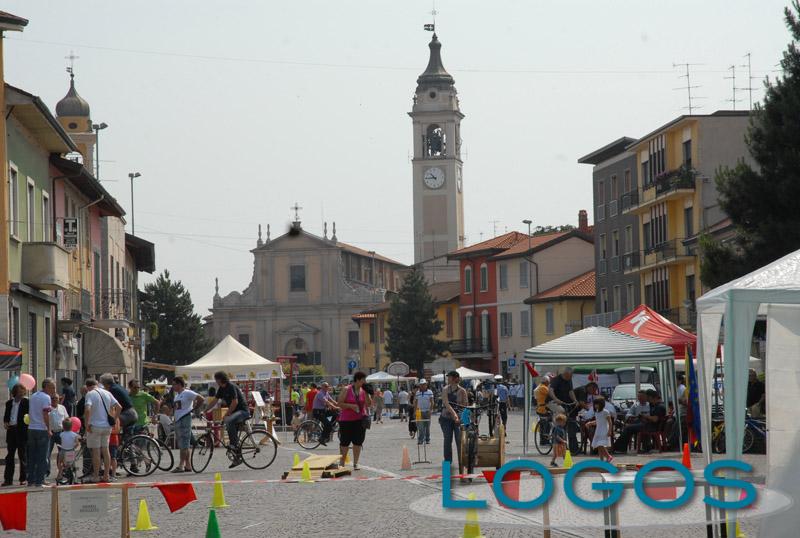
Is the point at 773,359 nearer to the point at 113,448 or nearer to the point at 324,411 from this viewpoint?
the point at 113,448

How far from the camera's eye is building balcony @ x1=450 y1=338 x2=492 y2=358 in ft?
286

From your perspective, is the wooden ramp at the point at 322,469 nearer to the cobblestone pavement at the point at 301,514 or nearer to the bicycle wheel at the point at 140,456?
the cobblestone pavement at the point at 301,514

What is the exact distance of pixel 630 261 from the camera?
2539 inches

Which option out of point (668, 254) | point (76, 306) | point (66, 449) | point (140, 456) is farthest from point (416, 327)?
point (66, 449)

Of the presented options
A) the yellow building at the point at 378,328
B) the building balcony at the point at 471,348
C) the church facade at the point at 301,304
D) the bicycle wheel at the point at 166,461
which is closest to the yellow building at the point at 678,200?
the building balcony at the point at 471,348

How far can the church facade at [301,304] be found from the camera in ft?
349

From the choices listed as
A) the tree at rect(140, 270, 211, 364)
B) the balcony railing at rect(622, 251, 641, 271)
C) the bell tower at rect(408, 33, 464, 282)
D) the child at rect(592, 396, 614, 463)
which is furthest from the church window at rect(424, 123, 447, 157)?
the child at rect(592, 396, 614, 463)

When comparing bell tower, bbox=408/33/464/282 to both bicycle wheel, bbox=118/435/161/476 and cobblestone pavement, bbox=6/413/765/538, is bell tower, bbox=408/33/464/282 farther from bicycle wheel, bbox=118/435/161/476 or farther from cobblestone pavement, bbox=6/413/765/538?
cobblestone pavement, bbox=6/413/765/538

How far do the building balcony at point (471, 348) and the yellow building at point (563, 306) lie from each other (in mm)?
6867

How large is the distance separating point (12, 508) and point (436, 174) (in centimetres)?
10172

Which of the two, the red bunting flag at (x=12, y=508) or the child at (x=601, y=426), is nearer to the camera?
the red bunting flag at (x=12, y=508)

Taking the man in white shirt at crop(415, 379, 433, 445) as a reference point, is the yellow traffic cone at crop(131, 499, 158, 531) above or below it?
below

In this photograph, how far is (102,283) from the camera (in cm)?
4672

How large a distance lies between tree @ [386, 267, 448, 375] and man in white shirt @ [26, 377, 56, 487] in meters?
72.0
